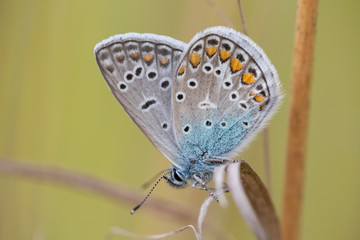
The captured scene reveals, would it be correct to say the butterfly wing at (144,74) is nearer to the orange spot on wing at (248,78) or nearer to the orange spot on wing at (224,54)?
the orange spot on wing at (224,54)

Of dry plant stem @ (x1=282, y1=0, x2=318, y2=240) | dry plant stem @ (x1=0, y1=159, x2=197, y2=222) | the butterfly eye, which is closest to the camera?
dry plant stem @ (x1=282, y1=0, x2=318, y2=240)

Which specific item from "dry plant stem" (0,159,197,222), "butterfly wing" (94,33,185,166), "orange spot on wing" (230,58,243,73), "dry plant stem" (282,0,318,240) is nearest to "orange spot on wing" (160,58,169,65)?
"butterfly wing" (94,33,185,166)

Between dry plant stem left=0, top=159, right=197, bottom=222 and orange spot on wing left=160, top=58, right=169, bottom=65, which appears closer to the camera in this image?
dry plant stem left=0, top=159, right=197, bottom=222

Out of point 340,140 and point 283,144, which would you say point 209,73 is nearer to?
point 283,144

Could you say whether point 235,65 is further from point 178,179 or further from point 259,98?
point 178,179

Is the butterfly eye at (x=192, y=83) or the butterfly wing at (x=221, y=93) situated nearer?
the butterfly wing at (x=221, y=93)

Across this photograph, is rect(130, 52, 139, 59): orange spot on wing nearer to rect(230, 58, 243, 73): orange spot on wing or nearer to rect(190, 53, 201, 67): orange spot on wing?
rect(190, 53, 201, 67): orange spot on wing

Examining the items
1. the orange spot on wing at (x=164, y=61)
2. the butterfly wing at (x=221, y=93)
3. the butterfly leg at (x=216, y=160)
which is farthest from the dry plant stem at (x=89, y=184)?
the orange spot on wing at (x=164, y=61)

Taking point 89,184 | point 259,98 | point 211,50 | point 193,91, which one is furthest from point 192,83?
point 89,184
